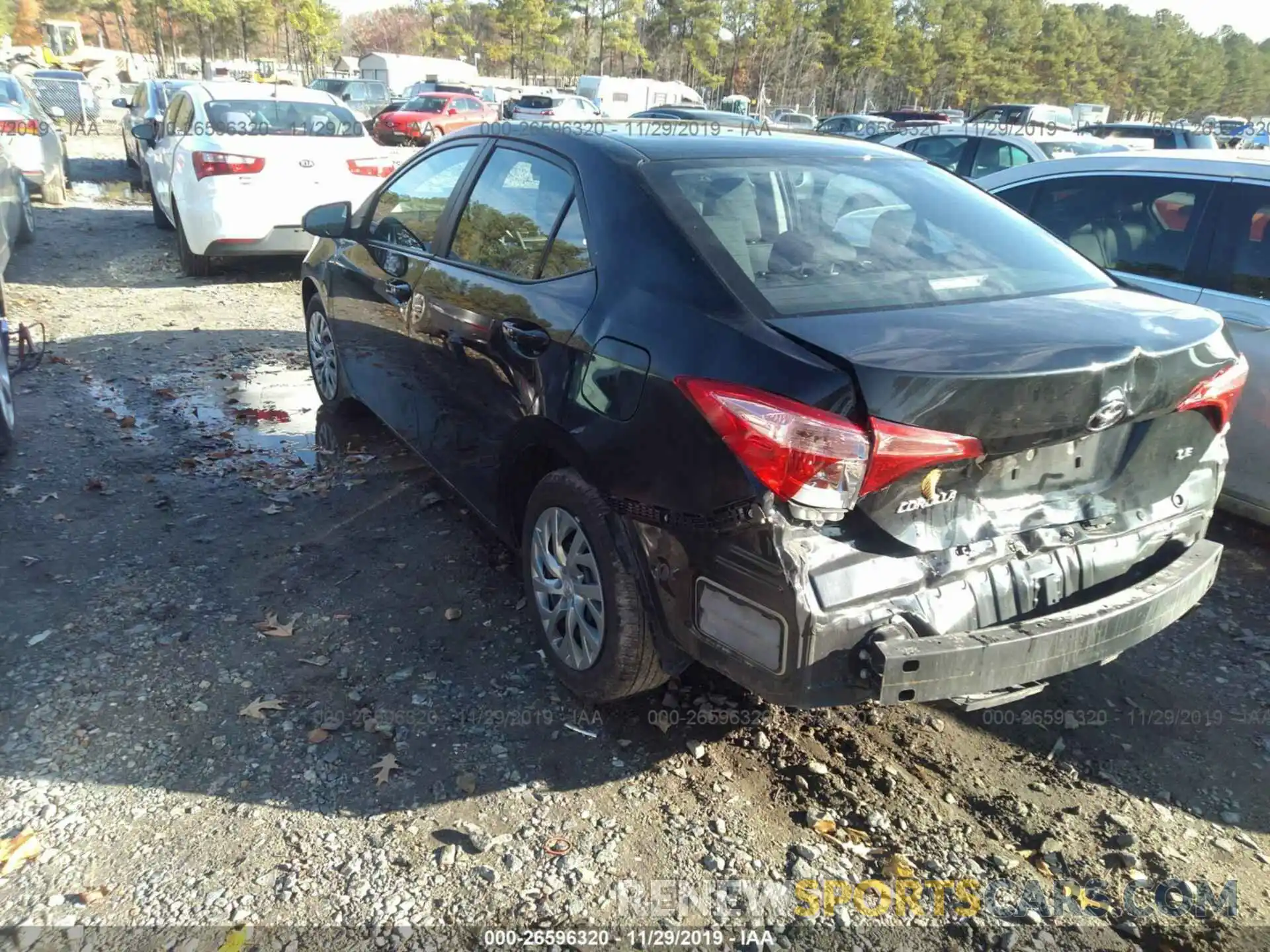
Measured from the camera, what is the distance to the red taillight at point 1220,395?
2.83 meters

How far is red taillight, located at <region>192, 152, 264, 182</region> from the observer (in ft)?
28.8

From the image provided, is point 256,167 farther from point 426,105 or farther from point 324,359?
point 426,105

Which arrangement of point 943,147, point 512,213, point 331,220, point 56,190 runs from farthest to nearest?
point 943,147 → point 56,190 → point 331,220 → point 512,213

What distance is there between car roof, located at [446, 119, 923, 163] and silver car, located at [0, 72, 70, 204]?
11241 mm

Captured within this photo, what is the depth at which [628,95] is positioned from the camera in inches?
1695

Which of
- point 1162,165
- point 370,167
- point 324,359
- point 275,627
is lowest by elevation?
point 275,627

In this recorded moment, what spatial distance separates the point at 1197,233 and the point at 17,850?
529 cm

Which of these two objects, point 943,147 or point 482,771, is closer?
point 482,771

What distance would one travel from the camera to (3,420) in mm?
5109

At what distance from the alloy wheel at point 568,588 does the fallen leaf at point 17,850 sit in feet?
5.19

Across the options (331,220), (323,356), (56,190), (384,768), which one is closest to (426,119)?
(56,190)

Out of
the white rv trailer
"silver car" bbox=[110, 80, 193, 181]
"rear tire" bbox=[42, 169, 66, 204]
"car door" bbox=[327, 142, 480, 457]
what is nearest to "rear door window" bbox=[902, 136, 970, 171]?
"silver car" bbox=[110, 80, 193, 181]

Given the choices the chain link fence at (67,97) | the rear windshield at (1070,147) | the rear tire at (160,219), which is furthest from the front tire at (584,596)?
the chain link fence at (67,97)

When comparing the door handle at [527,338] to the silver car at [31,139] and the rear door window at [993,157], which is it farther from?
the rear door window at [993,157]
